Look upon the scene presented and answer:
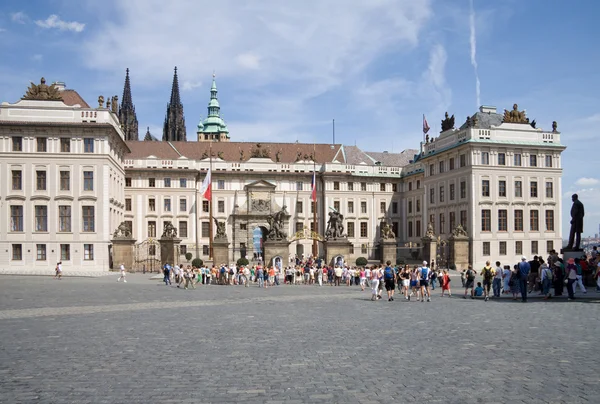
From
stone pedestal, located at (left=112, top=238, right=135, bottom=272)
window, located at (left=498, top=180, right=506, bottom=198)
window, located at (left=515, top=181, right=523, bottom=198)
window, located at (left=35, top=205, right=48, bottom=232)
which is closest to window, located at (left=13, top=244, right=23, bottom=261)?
window, located at (left=35, top=205, right=48, bottom=232)

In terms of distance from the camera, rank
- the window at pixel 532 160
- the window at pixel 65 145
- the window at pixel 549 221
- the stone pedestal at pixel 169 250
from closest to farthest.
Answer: the stone pedestal at pixel 169 250
the window at pixel 65 145
the window at pixel 532 160
the window at pixel 549 221

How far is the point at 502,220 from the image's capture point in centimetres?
5878

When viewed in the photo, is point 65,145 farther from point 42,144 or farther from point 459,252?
point 459,252

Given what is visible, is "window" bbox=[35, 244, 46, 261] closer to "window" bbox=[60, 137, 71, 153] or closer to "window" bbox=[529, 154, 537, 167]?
"window" bbox=[60, 137, 71, 153]

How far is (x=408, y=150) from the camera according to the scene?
8844 centimetres

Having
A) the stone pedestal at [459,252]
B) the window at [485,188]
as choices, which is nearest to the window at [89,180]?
the stone pedestal at [459,252]

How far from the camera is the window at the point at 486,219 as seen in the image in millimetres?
57969

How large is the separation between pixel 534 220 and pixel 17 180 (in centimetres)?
4615

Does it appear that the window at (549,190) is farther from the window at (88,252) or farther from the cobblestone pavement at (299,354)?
the window at (88,252)

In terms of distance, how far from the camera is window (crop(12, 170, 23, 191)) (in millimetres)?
50750

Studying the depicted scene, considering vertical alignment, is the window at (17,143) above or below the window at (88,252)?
above

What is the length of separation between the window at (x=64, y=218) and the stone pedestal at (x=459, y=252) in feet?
104

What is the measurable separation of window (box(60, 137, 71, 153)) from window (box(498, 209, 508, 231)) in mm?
38652

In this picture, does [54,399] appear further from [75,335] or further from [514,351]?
[514,351]
